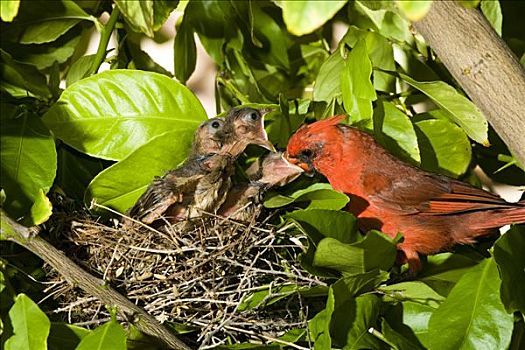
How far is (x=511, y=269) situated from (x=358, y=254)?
0.22 metres

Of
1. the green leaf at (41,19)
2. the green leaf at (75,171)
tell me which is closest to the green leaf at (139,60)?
the green leaf at (41,19)

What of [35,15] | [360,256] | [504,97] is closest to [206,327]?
[360,256]

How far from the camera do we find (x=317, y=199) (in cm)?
132

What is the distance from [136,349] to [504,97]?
60 centimetres

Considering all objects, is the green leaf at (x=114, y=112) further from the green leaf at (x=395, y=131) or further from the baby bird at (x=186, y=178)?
the green leaf at (x=395, y=131)

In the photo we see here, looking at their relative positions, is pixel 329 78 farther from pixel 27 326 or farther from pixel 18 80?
pixel 27 326

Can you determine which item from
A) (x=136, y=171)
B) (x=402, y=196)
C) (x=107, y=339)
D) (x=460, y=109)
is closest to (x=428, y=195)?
(x=402, y=196)

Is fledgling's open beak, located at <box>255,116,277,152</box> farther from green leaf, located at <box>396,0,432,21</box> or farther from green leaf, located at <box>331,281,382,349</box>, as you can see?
green leaf, located at <box>396,0,432,21</box>

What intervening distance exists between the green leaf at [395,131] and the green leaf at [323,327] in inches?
13.0

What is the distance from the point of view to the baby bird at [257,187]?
1385 millimetres

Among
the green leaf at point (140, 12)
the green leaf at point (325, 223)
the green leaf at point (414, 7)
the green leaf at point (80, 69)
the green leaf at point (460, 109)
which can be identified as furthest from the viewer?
the green leaf at point (80, 69)

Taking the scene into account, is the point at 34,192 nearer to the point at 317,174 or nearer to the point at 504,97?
the point at 317,174

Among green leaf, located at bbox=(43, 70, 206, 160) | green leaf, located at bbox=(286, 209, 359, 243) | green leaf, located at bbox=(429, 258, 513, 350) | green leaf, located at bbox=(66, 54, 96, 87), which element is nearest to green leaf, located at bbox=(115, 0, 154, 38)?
green leaf, located at bbox=(43, 70, 206, 160)

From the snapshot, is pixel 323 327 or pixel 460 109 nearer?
pixel 323 327
